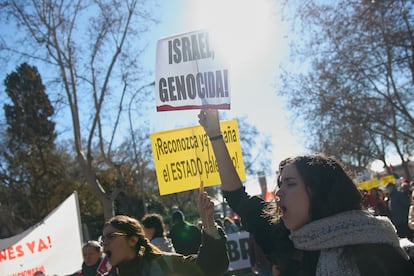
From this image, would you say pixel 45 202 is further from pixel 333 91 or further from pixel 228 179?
pixel 228 179

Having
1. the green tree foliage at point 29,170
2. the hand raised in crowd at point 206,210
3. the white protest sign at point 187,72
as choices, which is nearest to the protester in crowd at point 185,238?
the white protest sign at point 187,72

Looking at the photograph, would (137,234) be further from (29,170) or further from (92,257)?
(29,170)

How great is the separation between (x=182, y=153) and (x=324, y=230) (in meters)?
3.73

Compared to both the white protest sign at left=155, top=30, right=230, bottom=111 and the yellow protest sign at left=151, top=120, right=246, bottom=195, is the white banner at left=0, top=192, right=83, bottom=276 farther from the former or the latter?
the white protest sign at left=155, top=30, right=230, bottom=111

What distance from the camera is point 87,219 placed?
36.2m

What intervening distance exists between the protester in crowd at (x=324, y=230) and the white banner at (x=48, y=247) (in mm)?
5157

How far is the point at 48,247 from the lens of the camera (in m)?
6.86

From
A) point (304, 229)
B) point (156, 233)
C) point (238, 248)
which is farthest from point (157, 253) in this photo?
point (238, 248)

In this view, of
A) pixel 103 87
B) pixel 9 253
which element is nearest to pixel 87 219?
pixel 103 87

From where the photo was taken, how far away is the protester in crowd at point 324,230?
180 centimetres

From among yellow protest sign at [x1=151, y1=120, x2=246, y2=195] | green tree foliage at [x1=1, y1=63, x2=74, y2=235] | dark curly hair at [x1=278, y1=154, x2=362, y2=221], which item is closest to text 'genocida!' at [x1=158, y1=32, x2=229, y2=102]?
dark curly hair at [x1=278, y1=154, x2=362, y2=221]

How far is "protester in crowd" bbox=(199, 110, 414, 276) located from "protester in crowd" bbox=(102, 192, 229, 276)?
0.45 metres

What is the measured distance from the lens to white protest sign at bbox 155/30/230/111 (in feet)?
11.8

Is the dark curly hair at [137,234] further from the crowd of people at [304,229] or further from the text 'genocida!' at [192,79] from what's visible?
the text 'genocida!' at [192,79]
